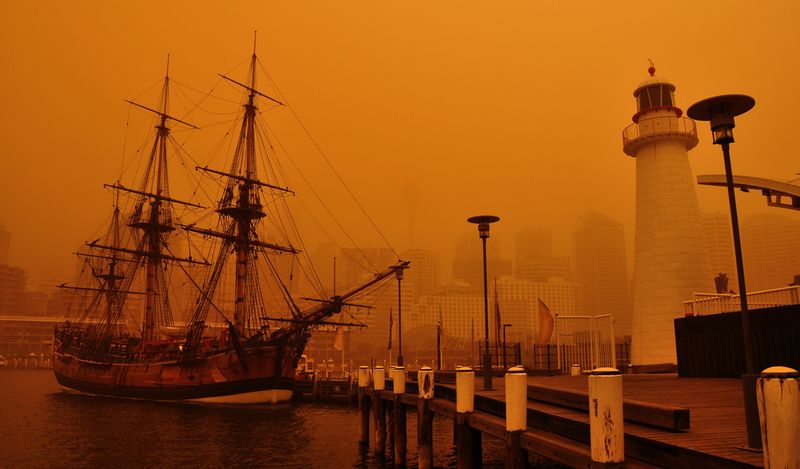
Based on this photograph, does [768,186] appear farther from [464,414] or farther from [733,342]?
[464,414]

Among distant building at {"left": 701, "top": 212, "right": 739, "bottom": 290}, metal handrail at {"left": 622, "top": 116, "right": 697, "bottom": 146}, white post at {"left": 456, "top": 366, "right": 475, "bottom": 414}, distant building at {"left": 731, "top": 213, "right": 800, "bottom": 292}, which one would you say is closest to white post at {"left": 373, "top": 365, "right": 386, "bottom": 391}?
white post at {"left": 456, "top": 366, "right": 475, "bottom": 414}

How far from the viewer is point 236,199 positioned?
58969 millimetres

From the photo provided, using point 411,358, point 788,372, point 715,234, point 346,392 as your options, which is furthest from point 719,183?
point 411,358

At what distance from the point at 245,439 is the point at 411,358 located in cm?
15862

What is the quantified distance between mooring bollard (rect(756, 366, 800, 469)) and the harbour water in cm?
1656

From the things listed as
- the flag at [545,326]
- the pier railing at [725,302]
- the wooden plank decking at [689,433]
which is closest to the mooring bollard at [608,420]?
the wooden plank decking at [689,433]

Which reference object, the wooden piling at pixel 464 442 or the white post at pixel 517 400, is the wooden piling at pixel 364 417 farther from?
the white post at pixel 517 400

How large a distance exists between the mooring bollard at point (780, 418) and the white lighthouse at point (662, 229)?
Result: 23.2 m

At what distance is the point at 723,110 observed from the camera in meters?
8.91

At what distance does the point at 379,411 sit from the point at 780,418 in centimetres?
1802

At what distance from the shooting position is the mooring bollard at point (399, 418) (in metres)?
19.5

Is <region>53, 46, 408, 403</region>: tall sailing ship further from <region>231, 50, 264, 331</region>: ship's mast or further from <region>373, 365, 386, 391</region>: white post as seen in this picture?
<region>373, 365, 386, 391</region>: white post

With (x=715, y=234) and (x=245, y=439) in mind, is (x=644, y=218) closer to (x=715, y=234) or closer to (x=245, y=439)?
(x=245, y=439)

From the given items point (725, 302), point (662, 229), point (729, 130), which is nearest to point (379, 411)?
point (725, 302)
